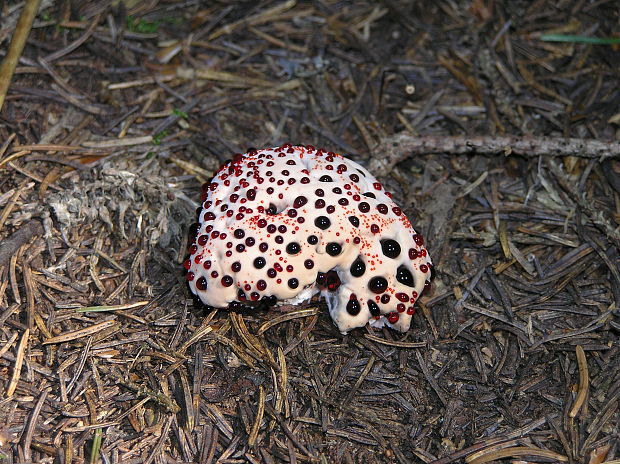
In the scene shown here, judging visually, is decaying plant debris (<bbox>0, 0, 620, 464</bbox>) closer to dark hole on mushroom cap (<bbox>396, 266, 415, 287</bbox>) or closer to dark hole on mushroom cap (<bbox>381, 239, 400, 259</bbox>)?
dark hole on mushroom cap (<bbox>396, 266, 415, 287</bbox>)

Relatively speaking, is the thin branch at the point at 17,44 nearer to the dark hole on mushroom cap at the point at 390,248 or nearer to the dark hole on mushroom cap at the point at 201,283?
the dark hole on mushroom cap at the point at 201,283

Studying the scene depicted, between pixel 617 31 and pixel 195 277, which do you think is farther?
pixel 617 31

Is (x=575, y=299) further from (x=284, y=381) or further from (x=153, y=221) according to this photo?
(x=153, y=221)

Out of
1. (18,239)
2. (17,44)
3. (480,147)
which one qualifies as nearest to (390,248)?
(480,147)

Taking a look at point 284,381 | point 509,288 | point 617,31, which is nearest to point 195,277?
point 284,381

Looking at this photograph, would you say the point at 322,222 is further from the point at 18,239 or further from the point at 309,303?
the point at 18,239

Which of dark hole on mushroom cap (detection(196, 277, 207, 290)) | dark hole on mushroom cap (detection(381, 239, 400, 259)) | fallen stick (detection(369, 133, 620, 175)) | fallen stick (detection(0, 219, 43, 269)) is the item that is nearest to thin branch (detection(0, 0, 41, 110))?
fallen stick (detection(0, 219, 43, 269))

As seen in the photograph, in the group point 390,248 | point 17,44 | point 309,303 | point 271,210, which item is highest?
point 17,44
